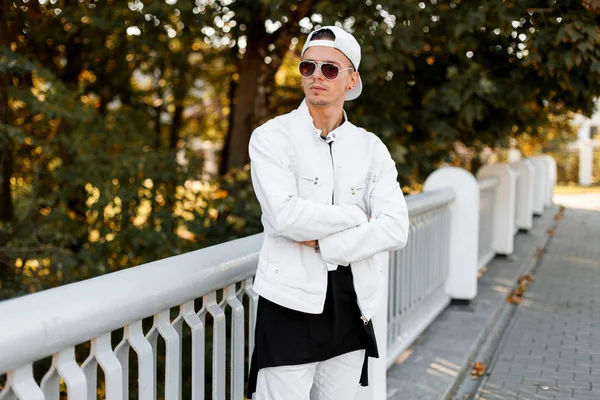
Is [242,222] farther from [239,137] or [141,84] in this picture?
[141,84]

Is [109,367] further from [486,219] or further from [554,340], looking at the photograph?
[486,219]

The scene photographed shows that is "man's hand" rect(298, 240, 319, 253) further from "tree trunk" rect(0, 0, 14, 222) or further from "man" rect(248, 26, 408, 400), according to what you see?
"tree trunk" rect(0, 0, 14, 222)

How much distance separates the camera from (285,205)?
252cm

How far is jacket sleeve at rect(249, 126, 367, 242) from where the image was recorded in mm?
2506

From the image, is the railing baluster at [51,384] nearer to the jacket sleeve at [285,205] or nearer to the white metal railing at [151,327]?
the white metal railing at [151,327]

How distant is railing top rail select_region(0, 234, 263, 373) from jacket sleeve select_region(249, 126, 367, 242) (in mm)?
340

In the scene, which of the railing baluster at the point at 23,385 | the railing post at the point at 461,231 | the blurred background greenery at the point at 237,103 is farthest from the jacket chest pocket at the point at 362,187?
the railing post at the point at 461,231

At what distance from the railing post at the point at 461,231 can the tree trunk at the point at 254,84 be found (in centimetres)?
301

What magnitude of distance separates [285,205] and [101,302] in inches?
28.5

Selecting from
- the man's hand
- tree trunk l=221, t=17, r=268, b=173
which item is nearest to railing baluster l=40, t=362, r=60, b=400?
the man's hand

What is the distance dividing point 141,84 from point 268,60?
4.61 m

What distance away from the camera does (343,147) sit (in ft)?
8.89

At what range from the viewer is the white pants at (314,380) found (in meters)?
2.63

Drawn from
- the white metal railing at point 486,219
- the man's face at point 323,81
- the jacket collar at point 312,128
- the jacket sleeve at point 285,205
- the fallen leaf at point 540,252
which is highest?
the man's face at point 323,81
